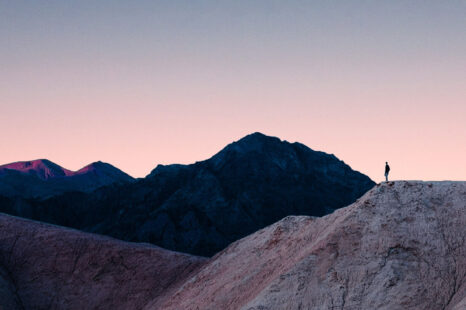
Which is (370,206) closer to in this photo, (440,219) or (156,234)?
(440,219)

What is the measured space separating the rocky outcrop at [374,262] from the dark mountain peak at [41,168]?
530 feet

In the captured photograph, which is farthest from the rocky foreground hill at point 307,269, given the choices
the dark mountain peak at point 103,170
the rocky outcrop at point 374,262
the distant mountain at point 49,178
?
the dark mountain peak at point 103,170

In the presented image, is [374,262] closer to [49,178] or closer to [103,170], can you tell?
[49,178]

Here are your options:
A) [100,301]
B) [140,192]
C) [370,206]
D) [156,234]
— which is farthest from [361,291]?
[140,192]

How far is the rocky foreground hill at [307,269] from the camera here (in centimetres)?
1977

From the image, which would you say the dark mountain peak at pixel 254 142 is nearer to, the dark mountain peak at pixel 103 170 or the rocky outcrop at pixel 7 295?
the dark mountain peak at pixel 103 170

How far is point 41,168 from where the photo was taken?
18000cm

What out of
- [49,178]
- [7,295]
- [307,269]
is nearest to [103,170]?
[49,178]

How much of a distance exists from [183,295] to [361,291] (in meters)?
12.0

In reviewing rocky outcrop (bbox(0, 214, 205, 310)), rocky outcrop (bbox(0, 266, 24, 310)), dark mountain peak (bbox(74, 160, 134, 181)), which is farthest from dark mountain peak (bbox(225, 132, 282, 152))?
rocky outcrop (bbox(0, 266, 24, 310))

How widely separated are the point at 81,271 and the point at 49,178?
136m

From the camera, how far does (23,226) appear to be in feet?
129

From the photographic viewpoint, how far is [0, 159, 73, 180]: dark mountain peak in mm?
176000

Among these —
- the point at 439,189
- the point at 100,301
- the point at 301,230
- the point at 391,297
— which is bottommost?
the point at 100,301
